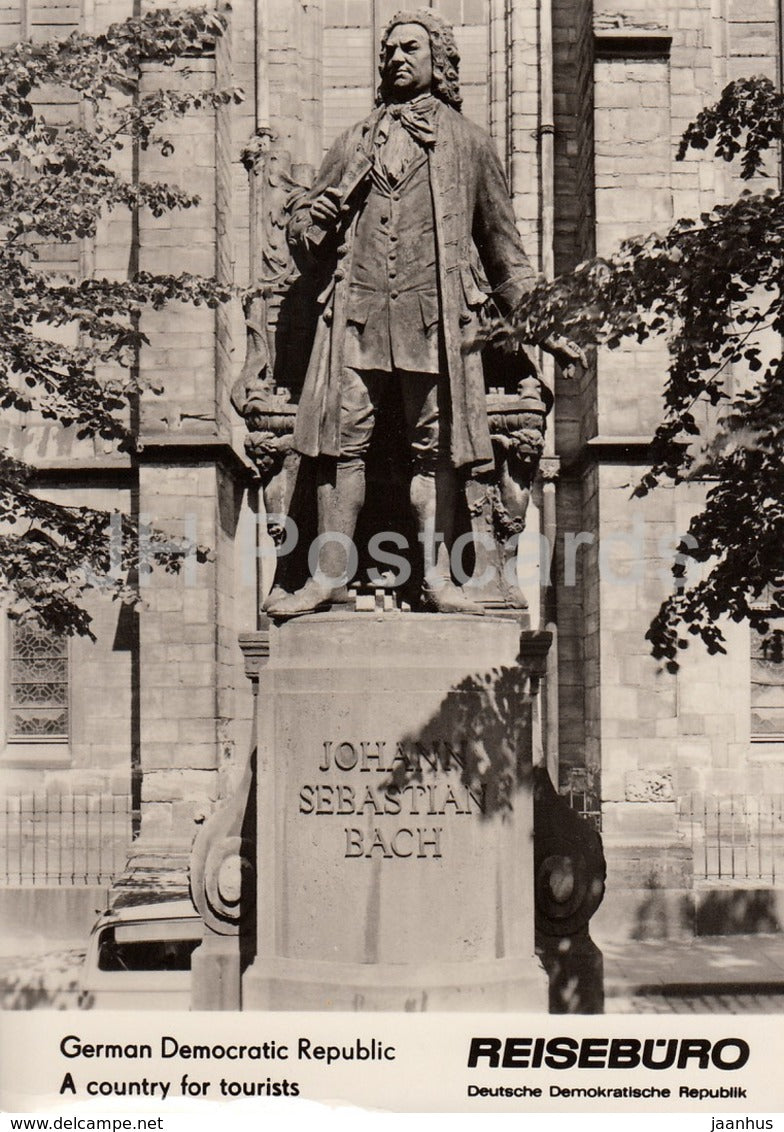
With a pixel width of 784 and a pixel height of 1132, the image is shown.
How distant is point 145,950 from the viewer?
10.1m

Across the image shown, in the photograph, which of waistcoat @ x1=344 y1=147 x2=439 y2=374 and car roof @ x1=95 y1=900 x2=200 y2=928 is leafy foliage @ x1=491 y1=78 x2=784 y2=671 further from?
car roof @ x1=95 y1=900 x2=200 y2=928

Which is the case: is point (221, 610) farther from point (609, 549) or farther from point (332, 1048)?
point (332, 1048)

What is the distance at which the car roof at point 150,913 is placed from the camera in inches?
407

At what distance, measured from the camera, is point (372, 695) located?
5395mm

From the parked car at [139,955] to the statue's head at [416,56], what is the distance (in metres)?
6.00

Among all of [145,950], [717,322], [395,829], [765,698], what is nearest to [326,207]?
[717,322]

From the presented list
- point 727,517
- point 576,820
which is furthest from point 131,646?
point 576,820

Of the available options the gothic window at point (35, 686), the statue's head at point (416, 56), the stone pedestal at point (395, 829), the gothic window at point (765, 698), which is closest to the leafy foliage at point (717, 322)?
the statue's head at point (416, 56)

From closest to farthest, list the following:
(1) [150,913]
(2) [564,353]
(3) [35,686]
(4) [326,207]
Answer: (4) [326,207], (2) [564,353], (1) [150,913], (3) [35,686]

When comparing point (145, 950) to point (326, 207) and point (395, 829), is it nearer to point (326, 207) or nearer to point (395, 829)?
point (395, 829)

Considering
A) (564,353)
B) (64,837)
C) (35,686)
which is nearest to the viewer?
(564,353)

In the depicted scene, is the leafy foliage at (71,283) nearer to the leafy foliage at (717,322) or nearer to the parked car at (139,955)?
the parked car at (139,955)

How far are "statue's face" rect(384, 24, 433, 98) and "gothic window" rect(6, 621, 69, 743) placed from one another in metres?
10.4

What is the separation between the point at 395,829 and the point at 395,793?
0.14m
